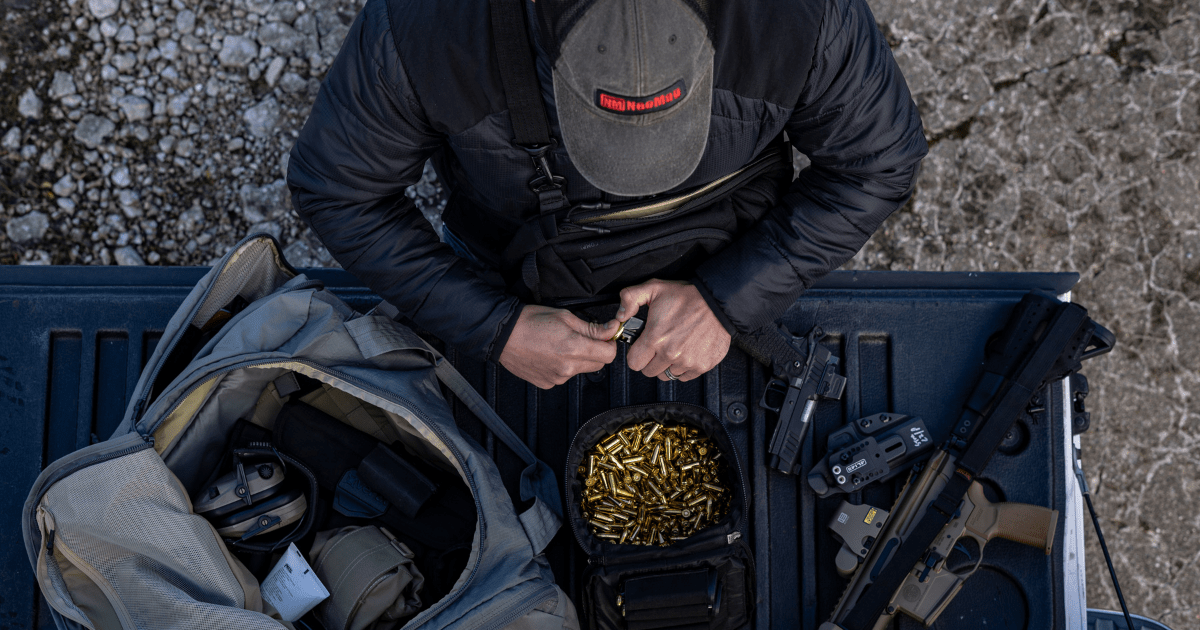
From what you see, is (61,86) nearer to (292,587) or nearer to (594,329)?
(292,587)

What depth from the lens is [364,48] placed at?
164 centimetres

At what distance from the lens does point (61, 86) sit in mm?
2957

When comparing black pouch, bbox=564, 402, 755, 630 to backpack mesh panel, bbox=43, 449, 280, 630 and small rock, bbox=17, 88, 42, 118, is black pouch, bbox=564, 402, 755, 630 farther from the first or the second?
small rock, bbox=17, 88, 42, 118

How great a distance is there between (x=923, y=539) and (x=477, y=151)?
1.61 metres

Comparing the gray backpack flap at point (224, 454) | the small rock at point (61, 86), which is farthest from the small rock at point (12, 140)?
the gray backpack flap at point (224, 454)

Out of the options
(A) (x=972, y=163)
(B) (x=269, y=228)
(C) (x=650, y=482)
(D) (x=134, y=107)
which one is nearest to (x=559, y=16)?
(C) (x=650, y=482)

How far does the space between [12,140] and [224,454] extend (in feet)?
6.04

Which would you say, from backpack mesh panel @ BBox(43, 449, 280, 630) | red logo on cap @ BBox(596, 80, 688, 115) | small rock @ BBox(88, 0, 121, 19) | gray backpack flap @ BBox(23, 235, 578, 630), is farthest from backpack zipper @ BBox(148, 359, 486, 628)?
small rock @ BBox(88, 0, 121, 19)

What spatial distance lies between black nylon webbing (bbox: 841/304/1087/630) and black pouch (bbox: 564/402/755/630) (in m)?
0.35

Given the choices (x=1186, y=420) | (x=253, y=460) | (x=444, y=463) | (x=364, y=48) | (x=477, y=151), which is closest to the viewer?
(x=364, y=48)

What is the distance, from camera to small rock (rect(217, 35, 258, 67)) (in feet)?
9.83

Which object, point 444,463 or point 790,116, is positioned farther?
point 444,463

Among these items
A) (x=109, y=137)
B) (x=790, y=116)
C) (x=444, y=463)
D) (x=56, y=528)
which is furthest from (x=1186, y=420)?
(x=109, y=137)

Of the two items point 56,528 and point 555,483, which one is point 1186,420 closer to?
point 555,483
